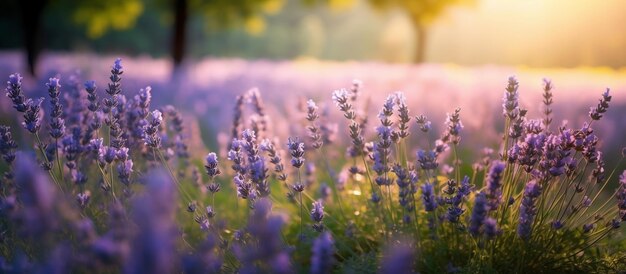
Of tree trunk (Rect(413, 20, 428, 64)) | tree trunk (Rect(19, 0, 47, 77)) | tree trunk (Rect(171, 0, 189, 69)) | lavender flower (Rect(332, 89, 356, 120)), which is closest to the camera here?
lavender flower (Rect(332, 89, 356, 120))

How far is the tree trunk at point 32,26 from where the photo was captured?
11641mm

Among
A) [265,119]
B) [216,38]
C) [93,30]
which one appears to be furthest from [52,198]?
[216,38]

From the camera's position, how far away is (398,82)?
8.86 meters

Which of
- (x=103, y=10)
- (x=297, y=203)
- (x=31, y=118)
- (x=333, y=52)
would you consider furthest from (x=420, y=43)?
(x=333, y=52)

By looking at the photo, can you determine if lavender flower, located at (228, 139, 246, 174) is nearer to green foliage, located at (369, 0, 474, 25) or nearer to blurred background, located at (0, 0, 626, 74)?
blurred background, located at (0, 0, 626, 74)

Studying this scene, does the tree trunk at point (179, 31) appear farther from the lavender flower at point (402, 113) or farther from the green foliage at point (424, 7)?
the lavender flower at point (402, 113)

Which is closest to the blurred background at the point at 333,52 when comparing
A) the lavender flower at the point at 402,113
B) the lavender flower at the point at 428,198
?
the lavender flower at the point at 402,113

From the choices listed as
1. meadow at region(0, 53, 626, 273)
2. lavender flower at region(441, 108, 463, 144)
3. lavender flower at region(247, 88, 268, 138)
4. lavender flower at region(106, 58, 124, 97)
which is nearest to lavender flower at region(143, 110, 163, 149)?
meadow at region(0, 53, 626, 273)

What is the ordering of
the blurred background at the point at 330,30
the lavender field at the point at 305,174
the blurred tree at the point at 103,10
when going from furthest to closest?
the blurred background at the point at 330,30, the blurred tree at the point at 103,10, the lavender field at the point at 305,174

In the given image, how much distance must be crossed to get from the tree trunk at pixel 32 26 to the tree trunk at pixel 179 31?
281 cm

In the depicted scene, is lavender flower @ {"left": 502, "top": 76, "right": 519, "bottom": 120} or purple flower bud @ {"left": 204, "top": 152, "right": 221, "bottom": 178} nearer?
purple flower bud @ {"left": 204, "top": 152, "right": 221, "bottom": 178}

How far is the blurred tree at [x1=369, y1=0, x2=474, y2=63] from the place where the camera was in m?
14.4

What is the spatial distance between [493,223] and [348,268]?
1.97 feet

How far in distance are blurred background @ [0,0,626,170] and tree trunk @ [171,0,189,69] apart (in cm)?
3
